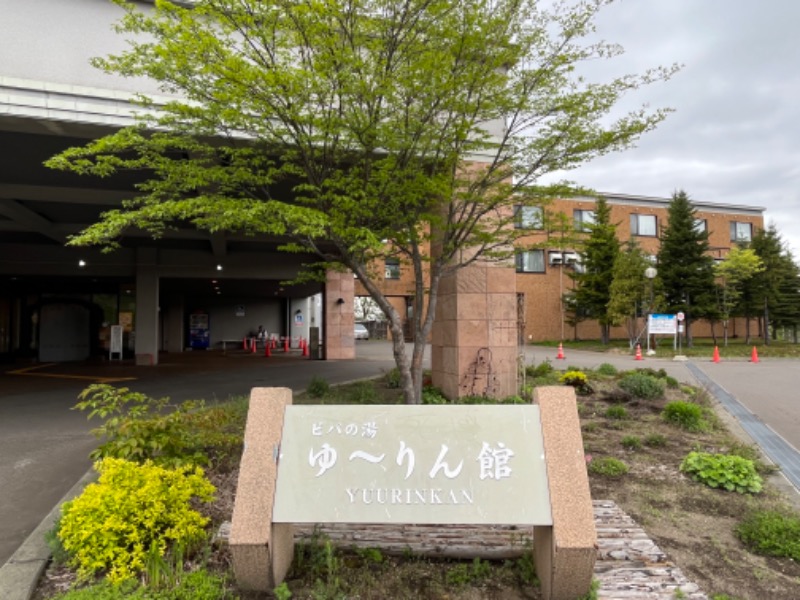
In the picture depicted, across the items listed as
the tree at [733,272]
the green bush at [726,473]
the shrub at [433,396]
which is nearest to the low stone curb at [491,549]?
the green bush at [726,473]

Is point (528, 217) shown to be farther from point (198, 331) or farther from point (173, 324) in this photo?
point (198, 331)

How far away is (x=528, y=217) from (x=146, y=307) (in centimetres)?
1589

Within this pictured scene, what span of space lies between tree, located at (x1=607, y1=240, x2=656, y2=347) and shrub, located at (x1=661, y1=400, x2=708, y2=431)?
22.3m

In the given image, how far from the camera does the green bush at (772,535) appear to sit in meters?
3.82

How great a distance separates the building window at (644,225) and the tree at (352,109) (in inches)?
1350

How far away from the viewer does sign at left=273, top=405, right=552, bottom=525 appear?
9.75ft

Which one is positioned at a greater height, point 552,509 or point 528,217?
point 528,217

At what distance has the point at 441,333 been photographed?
9.76 m

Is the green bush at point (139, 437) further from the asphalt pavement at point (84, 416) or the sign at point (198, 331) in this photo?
the sign at point (198, 331)

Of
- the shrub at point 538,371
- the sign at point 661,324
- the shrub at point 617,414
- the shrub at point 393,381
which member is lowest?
the shrub at point 617,414

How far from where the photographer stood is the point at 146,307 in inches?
741

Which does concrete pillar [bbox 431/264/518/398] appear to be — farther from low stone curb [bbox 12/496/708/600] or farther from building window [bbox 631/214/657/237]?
building window [bbox 631/214/657/237]

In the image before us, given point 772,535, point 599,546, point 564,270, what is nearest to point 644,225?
point 564,270

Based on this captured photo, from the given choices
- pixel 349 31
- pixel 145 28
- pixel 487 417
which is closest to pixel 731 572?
pixel 487 417
